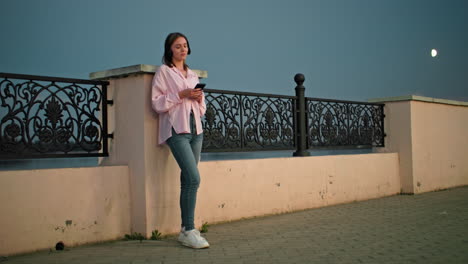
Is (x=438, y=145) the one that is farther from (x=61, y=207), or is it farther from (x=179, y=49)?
(x=61, y=207)

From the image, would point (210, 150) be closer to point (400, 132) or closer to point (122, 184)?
point (122, 184)

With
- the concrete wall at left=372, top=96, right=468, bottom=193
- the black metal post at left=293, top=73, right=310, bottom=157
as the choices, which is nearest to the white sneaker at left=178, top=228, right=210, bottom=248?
the black metal post at left=293, top=73, right=310, bottom=157

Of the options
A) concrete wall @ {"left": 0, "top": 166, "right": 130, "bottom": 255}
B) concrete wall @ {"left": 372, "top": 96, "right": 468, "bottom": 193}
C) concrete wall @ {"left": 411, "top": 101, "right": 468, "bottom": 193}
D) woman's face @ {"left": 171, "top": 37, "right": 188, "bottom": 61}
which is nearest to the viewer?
concrete wall @ {"left": 0, "top": 166, "right": 130, "bottom": 255}

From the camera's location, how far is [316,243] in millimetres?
5305

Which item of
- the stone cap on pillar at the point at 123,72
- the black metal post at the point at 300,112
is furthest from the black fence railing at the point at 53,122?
the black metal post at the point at 300,112

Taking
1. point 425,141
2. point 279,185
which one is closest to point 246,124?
point 279,185

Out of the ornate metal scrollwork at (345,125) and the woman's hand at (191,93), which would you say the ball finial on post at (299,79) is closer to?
the ornate metal scrollwork at (345,125)

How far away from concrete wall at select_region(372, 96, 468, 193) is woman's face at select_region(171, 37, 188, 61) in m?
5.89

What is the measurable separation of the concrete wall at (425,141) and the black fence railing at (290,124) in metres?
0.30

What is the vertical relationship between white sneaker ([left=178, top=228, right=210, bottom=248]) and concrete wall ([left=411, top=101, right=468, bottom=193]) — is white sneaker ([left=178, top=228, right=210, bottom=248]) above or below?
below

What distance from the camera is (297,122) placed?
8547 mm

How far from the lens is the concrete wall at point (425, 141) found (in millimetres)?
10078

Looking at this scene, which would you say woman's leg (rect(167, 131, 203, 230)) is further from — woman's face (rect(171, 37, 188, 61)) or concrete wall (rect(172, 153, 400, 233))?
woman's face (rect(171, 37, 188, 61))

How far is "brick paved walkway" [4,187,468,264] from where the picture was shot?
4.64 meters
